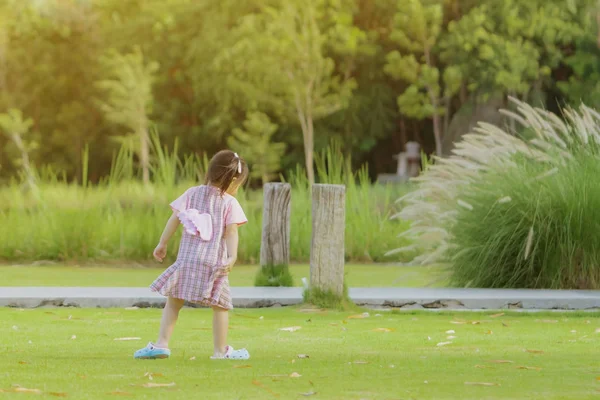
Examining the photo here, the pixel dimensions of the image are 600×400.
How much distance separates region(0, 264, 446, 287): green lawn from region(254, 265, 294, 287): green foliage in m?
0.53

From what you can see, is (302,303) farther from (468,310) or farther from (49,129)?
(49,129)

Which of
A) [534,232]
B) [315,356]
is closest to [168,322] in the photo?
[315,356]

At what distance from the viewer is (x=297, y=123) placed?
51531 millimetres

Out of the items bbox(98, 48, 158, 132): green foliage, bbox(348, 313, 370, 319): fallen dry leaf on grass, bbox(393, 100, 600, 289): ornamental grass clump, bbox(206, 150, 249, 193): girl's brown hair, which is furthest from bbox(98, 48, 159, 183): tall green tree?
bbox(206, 150, 249, 193): girl's brown hair

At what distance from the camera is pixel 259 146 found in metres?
48.3

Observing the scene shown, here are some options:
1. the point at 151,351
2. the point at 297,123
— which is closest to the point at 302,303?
the point at 151,351

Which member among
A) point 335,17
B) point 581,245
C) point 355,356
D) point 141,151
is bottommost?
point 355,356

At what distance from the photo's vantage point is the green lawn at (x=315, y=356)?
19.7 feet

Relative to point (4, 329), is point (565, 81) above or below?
above

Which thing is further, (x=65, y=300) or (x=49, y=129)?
(x=49, y=129)

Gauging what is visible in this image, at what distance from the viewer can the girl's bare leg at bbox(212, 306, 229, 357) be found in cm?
716

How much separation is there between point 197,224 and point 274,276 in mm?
4581

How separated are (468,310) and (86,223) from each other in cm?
734

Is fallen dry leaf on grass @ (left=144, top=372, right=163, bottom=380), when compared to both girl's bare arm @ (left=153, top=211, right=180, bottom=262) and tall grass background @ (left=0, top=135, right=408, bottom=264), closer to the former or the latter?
girl's bare arm @ (left=153, top=211, right=180, bottom=262)
